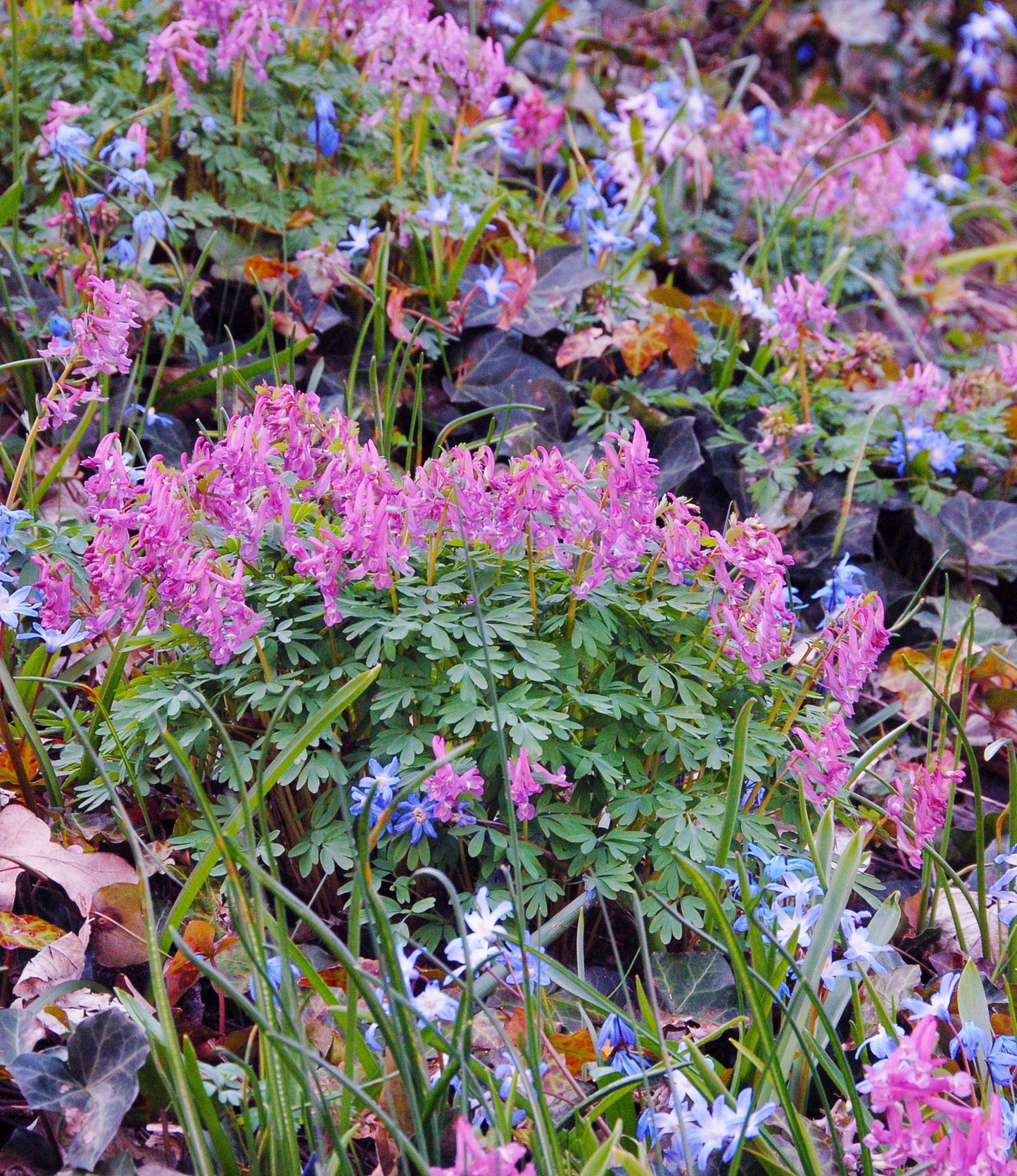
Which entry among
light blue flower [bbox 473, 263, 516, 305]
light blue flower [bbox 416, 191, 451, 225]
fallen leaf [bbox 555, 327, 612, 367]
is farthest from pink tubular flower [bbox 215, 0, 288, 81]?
fallen leaf [bbox 555, 327, 612, 367]

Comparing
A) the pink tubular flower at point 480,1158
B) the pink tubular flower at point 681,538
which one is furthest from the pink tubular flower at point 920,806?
the pink tubular flower at point 480,1158

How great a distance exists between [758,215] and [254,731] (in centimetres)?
228

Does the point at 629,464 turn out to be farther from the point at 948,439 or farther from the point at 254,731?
the point at 948,439

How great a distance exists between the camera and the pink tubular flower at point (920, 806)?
1.58 metres

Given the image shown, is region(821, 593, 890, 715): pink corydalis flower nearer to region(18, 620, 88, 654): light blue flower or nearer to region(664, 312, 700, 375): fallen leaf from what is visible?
region(18, 620, 88, 654): light blue flower

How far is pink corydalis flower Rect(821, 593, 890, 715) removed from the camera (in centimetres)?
147

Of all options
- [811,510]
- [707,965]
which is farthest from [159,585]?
[811,510]

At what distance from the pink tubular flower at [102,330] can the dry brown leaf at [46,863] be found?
688 mm

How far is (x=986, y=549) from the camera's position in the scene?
2498 millimetres

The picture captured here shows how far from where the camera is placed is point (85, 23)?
8.61 ft

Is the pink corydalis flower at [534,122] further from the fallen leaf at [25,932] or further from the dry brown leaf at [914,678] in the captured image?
the fallen leaf at [25,932]

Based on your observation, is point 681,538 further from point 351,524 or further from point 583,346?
point 583,346

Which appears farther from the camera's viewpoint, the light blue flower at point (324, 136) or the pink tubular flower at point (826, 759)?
the light blue flower at point (324, 136)

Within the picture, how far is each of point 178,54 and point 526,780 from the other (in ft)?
6.39
